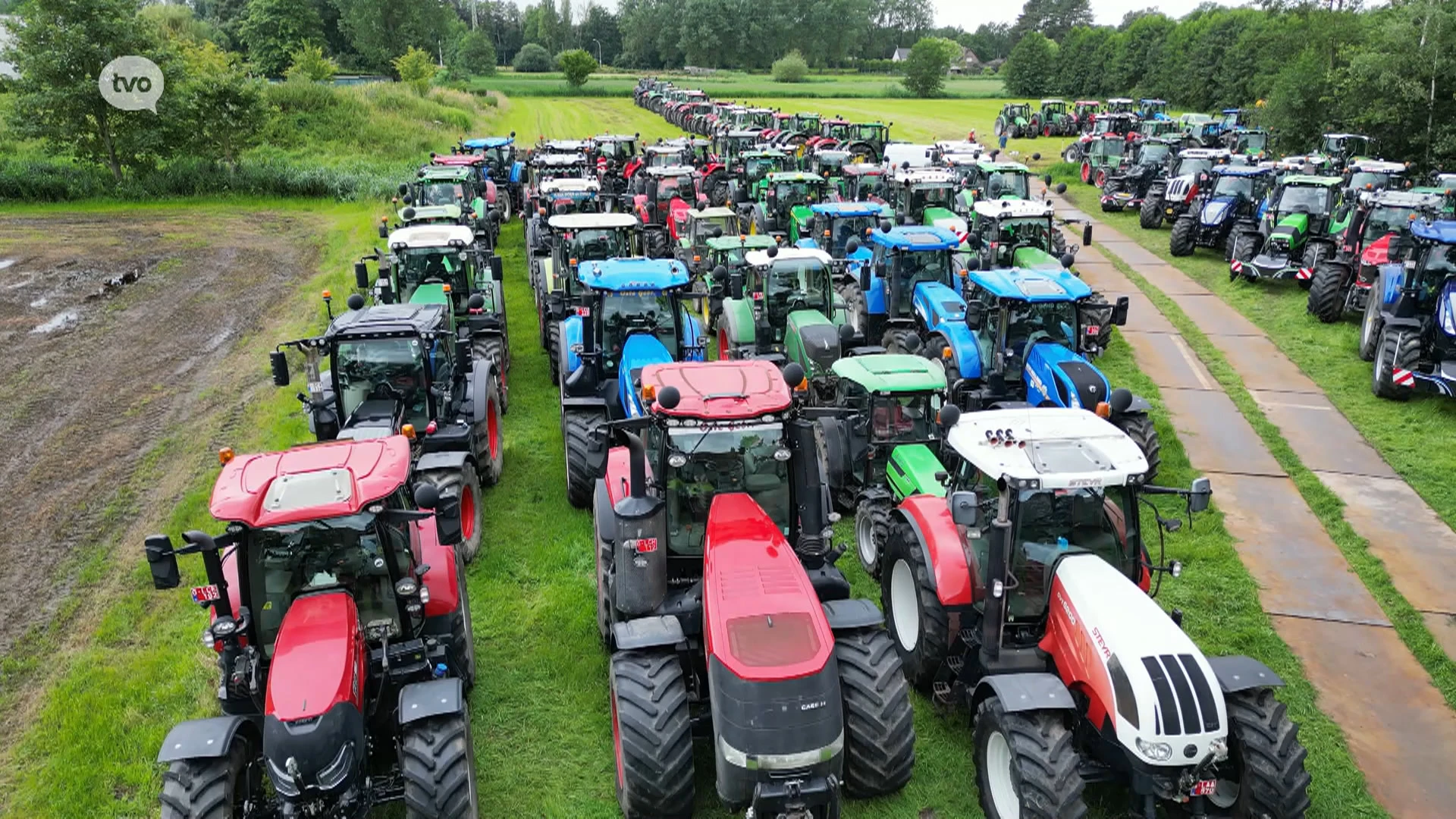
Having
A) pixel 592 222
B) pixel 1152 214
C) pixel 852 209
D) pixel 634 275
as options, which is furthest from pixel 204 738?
pixel 1152 214

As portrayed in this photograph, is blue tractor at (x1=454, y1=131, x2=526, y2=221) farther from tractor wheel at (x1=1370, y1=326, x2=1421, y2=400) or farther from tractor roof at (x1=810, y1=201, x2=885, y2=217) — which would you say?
tractor wheel at (x1=1370, y1=326, x2=1421, y2=400)

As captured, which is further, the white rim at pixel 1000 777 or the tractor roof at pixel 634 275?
the tractor roof at pixel 634 275

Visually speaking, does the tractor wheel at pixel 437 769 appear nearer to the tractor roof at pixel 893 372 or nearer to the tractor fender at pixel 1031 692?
the tractor fender at pixel 1031 692

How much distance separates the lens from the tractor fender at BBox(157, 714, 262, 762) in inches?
212

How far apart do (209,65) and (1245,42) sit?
46.2 meters

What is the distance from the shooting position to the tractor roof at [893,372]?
1025 cm

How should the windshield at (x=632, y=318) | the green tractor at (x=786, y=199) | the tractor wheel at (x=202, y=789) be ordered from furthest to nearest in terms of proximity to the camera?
the green tractor at (x=786, y=199) < the windshield at (x=632, y=318) < the tractor wheel at (x=202, y=789)

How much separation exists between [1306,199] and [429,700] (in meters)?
20.8

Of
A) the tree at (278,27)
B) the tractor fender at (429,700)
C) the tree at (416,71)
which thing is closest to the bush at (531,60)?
the tree at (278,27)

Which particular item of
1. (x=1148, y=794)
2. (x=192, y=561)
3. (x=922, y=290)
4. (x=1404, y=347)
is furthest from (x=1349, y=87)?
(x=192, y=561)

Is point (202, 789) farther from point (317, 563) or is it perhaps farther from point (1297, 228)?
point (1297, 228)

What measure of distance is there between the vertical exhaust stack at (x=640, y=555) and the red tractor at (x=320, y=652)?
1142mm

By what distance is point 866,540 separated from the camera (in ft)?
32.0

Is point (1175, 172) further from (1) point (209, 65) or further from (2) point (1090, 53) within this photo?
(2) point (1090, 53)
